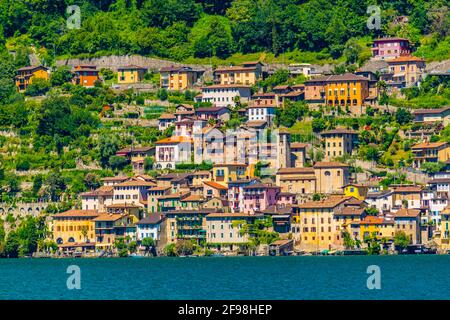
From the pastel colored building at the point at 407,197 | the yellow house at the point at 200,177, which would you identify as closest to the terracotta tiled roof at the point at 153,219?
the yellow house at the point at 200,177

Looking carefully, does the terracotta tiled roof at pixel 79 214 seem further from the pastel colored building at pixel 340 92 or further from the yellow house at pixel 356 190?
the pastel colored building at pixel 340 92

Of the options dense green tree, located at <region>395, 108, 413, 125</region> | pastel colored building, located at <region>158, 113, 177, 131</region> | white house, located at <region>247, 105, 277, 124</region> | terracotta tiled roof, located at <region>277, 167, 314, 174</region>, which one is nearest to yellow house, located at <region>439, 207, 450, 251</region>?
terracotta tiled roof, located at <region>277, 167, 314, 174</region>

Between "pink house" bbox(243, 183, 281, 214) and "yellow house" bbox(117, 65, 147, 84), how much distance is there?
2099 centimetres

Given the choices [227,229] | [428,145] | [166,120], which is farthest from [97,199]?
[428,145]

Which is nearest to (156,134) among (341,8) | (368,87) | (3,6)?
(368,87)

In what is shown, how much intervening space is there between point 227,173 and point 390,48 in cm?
2035

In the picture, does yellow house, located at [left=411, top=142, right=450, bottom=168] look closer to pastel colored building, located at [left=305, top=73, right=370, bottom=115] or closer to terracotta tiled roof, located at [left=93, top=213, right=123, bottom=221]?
pastel colored building, located at [left=305, top=73, right=370, bottom=115]

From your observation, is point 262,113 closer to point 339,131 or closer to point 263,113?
point 263,113

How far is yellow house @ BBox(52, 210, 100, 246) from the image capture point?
253 feet

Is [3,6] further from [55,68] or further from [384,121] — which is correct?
[384,121]

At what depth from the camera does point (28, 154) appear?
84.9m

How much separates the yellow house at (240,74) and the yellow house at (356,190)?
17.4 metres

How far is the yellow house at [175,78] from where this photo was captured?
91125 mm

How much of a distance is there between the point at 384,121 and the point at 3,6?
4268 centimetres
